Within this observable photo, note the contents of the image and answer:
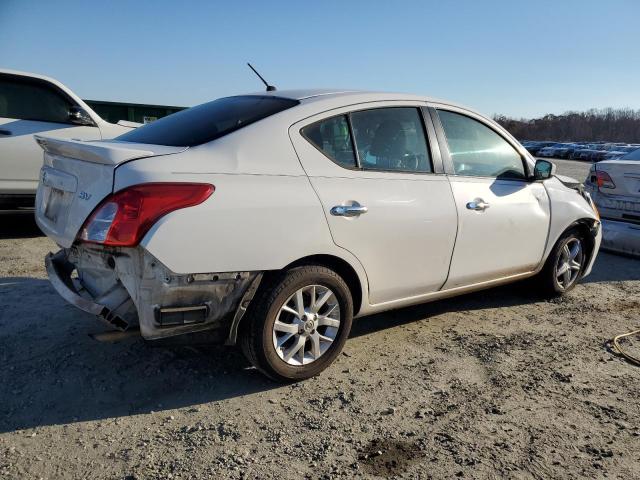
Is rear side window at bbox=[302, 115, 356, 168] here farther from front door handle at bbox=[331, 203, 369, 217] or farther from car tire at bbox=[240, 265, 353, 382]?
car tire at bbox=[240, 265, 353, 382]

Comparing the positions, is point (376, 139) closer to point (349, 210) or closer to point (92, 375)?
point (349, 210)

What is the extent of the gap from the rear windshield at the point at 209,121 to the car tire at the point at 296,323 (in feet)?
2.95

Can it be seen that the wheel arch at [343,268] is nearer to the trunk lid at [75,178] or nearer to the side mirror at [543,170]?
the trunk lid at [75,178]

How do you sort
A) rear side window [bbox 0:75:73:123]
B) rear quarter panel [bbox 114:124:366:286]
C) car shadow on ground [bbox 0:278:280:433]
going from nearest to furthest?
rear quarter panel [bbox 114:124:366:286] → car shadow on ground [bbox 0:278:280:433] → rear side window [bbox 0:75:73:123]

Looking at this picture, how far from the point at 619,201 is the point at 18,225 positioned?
757 cm

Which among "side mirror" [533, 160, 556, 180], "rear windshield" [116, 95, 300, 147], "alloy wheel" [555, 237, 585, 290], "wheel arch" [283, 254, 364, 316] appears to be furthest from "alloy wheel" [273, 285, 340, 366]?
"alloy wheel" [555, 237, 585, 290]

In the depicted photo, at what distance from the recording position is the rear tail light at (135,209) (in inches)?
98.5

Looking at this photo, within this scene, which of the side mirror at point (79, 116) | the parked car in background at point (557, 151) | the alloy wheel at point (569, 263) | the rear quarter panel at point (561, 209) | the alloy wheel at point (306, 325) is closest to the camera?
the alloy wheel at point (306, 325)

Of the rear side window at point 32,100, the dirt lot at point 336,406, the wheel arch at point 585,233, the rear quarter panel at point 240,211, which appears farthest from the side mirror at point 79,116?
the wheel arch at point 585,233

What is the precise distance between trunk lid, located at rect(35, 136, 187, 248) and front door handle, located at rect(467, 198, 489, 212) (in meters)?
2.00

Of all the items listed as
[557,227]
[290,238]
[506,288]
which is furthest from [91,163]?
[506,288]

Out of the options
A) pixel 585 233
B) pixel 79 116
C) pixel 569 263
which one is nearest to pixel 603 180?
pixel 585 233

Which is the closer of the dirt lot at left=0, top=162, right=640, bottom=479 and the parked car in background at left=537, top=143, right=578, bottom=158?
the dirt lot at left=0, top=162, right=640, bottom=479

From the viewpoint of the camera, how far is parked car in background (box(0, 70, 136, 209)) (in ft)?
19.9
